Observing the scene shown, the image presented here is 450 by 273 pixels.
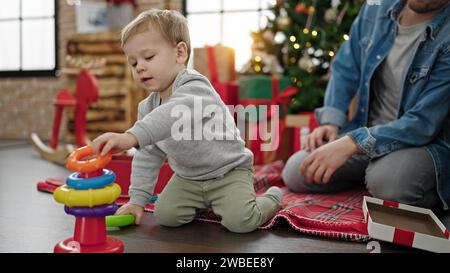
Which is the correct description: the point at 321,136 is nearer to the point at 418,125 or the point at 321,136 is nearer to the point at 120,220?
the point at 418,125

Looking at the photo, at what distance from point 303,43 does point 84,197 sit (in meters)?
1.61

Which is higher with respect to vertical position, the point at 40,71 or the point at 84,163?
the point at 40,71

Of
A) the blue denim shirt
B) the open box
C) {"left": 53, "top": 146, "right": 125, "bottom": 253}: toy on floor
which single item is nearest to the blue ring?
{"left": 53, "top": 146, "right": 125, "bottom": 253}: toy on floor

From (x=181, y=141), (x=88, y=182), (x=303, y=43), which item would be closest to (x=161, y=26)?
(x=181, y=141)

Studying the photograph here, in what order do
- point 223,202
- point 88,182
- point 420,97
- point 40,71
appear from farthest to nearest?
point 40,71 → point 420,97 → point 223,202 → point 88,182

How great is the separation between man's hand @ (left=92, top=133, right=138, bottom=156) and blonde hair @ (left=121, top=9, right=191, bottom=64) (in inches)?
9.0

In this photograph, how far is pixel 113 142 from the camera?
786 millimetres

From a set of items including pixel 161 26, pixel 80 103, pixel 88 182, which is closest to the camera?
pixel 88 182

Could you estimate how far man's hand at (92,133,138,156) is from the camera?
78 cm

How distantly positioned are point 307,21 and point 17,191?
1456mm

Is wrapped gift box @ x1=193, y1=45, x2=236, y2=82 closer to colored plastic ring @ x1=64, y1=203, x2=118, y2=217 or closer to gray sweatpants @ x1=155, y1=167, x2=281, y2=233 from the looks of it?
gray sweatpants @ x1=155, y1=167, x2=281, y2=233

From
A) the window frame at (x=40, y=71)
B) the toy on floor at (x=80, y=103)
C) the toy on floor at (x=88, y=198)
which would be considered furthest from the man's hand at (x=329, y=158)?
the window frame at (x=40, y=71)

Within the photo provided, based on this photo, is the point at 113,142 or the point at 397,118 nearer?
the point at 113,142

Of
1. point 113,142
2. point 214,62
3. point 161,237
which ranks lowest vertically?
point 161,237
